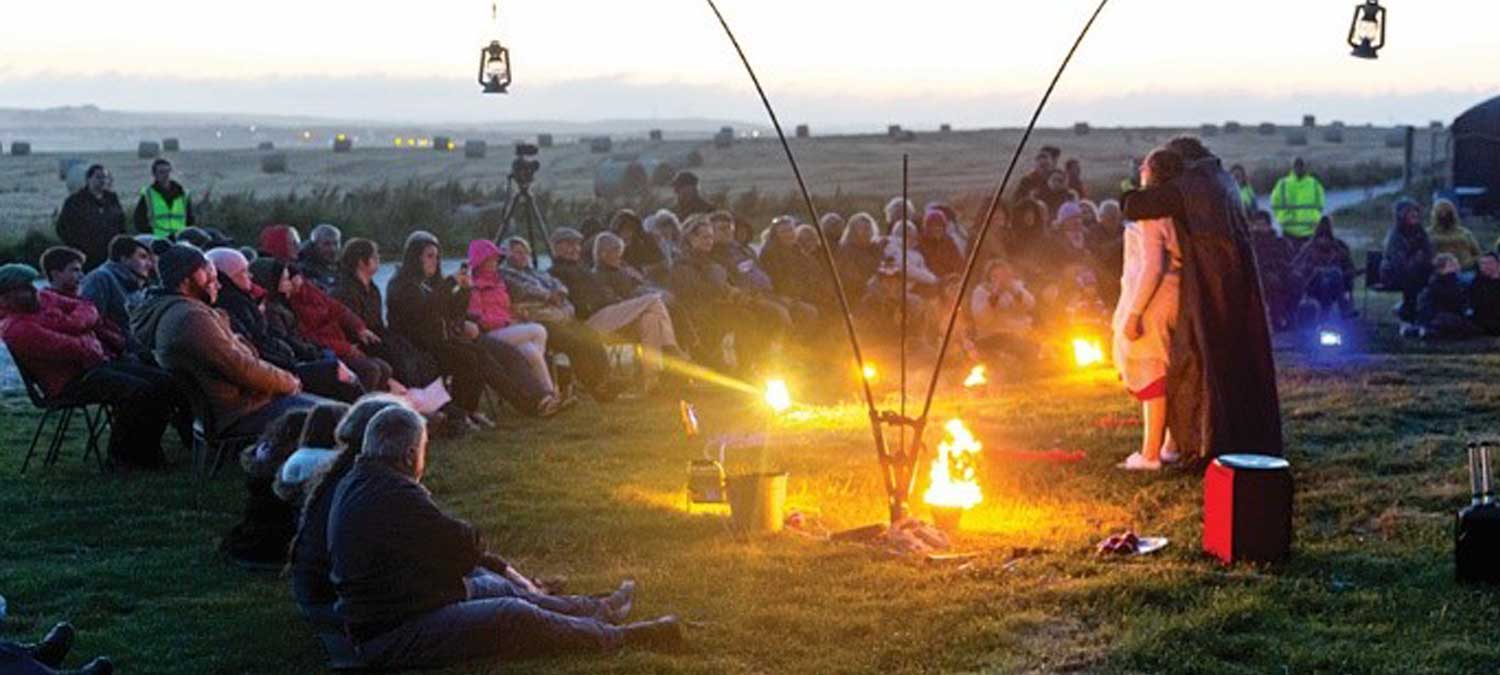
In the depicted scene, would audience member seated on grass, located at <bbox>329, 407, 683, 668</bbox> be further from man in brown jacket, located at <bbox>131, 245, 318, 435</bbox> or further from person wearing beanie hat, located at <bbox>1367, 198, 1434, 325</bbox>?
person wearing beanie hat, located at <bbox>1367, 198, 1434, 325</bbox>

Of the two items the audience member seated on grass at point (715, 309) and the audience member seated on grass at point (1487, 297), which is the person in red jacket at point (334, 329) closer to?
the audience member seated on grass at point (715, 309)

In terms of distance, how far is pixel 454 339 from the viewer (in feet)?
39.6

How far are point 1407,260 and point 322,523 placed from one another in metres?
12.9

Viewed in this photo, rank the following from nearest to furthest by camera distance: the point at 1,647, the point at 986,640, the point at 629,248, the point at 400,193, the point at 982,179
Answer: the point at 1,647 → the point at 986,640 → the point at 629,248 → the point at 400,193 → the point at 982,179

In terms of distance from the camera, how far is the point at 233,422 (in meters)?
9.63

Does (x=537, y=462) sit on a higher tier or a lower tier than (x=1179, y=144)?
lower

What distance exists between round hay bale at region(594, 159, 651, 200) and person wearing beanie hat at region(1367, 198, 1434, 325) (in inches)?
847

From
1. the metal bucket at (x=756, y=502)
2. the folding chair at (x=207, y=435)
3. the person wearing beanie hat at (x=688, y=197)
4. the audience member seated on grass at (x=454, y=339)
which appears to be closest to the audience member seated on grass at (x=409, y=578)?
the metal bucket at (x=756, y=502)

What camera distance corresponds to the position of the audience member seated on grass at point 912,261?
14.7m

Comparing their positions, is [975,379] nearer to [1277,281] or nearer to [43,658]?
[1277,281]

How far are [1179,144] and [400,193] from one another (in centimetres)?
2182

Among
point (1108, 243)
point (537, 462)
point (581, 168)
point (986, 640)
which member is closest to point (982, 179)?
point (581, 168)

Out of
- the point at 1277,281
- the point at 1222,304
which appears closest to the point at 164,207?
the point at 1277,281

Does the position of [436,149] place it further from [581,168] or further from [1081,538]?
[1081,538]
